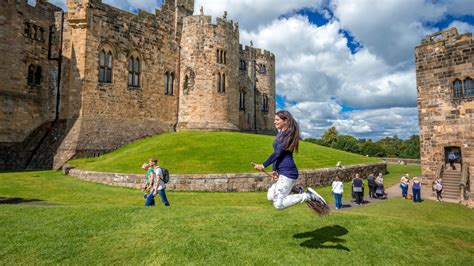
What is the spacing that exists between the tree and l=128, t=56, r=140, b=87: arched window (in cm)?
4905

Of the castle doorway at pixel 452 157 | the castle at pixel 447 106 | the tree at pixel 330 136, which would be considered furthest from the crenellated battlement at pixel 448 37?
the tree at pixel 330 136

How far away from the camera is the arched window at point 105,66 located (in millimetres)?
26078

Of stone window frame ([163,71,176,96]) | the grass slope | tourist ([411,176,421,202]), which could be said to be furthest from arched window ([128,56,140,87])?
tourist ([411,176,421,202])

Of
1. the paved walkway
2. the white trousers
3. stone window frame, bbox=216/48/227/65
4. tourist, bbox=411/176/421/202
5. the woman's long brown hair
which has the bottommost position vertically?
the paved walkway

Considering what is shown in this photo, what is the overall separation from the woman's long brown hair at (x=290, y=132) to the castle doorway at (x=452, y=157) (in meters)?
22.6

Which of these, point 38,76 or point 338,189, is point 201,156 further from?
point 38,76

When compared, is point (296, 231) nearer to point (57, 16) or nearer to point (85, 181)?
point (85, 181)

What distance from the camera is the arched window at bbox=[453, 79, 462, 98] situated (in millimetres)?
21984

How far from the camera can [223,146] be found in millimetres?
22516

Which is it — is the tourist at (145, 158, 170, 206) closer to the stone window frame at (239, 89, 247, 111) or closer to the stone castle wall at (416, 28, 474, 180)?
the stone castle wall at (416, 28, 474, 180)

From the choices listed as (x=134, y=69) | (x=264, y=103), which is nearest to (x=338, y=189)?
(x=134, y=69)

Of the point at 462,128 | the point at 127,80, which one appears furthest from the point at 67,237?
the point at 462,128

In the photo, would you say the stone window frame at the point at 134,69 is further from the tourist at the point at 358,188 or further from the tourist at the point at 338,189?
the tourist at the point at 358,188

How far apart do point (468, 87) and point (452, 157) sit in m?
5.38
